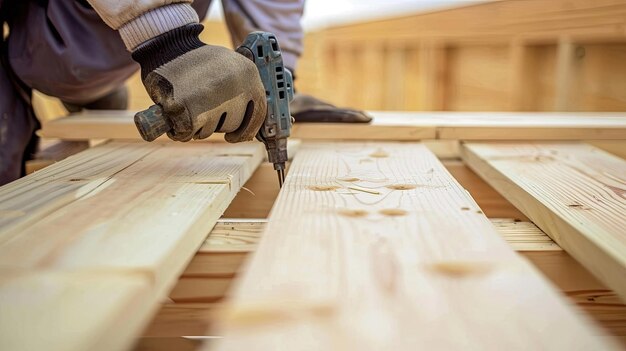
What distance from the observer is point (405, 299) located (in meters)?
0.62

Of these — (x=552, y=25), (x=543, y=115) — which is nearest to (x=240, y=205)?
(x=543, y=115)

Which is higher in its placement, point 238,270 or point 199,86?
point 199,86

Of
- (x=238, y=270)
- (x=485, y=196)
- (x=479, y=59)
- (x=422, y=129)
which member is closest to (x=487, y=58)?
(x=479, y=59)

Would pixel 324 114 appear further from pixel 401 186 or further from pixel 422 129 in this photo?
pixel 401 186

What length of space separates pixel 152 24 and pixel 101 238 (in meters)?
0.55

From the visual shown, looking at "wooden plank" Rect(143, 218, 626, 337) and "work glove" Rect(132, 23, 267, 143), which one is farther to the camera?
"work glove" Rect(132, 23, 267, 143)

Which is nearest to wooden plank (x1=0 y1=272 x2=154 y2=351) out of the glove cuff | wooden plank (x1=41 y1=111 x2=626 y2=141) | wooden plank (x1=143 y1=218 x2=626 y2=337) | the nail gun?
wooden plank (x1=143 y1=218 x2=626 y2=337)

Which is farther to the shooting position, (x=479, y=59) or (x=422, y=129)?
(x=479, y=59)

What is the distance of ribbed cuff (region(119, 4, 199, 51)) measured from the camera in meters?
1.16

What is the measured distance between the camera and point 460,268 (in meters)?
0.70

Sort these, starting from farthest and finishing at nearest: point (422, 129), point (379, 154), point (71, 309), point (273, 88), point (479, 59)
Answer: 1. point (479, 59)
2. point (422, 129)
3. point (379, 154)
4. point (273, 88)
5. point (71, 309)

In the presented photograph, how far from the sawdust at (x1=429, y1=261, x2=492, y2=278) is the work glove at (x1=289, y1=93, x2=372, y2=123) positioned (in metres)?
1.06

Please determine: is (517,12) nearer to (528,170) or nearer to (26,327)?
(528,170)

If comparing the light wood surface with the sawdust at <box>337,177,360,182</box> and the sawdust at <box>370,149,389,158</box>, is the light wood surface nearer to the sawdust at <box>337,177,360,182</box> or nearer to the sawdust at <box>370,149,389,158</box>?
the sawdust at <box>370,149,389,158</box>
